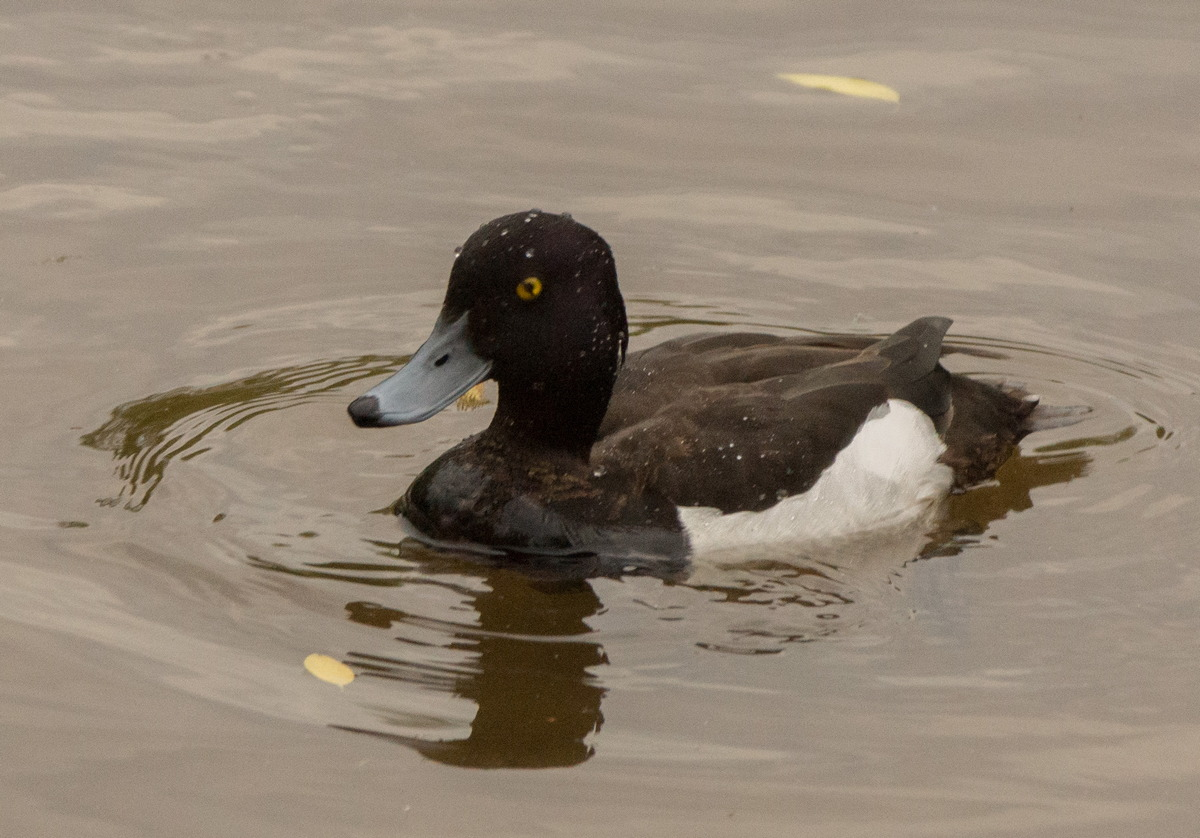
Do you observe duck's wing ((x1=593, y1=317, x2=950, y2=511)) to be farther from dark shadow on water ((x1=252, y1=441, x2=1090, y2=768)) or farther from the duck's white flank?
dark shadow on water ((x1=252, y1=441, x2=1090, y2=768))

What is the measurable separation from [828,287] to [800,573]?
236cm

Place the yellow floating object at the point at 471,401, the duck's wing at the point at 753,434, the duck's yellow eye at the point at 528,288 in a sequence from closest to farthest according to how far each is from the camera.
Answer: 1. the duck's yellow eye at the point at 528,288
2. the duck's wing at the point at 753,434
3. the yellow floating object at the point at 471,401

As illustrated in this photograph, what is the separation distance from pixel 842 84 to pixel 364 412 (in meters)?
5.02

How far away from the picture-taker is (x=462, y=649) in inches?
212

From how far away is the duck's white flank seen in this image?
5898mm

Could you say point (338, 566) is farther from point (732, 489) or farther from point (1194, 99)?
point (1194, 99)

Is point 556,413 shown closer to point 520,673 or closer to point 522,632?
point 522,632

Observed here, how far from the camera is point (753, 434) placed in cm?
595

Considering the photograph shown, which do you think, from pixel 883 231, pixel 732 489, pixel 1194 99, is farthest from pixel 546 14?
pixel 732 489

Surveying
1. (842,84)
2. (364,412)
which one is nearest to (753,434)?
(364,412)

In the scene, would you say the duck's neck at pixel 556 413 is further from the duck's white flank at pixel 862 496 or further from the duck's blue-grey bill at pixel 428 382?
the duck's white flank at pixel 862 496

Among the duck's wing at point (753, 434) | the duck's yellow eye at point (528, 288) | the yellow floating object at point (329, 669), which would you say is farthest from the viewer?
the duck's wing at point (753, 434)

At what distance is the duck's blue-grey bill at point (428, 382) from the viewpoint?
5.59m

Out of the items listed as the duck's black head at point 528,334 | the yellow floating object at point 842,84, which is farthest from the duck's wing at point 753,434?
the yellow floating object at point 842,84
